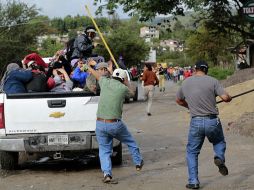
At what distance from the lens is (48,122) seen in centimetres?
955

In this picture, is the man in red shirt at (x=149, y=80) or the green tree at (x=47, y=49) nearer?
the man in red shirt at (x=149, y=80)

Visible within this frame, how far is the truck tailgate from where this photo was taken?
31.0 feet

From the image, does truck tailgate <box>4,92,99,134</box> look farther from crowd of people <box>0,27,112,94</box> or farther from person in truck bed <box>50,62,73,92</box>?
person in truck bed <box>50,62,73,92</box>

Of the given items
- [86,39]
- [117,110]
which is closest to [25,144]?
[117,110]

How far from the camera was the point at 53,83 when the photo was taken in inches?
408

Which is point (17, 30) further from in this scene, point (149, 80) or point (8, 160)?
point (8, 160)

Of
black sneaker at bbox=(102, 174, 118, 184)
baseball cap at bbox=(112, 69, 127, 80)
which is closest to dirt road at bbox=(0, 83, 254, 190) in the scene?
black sneaker at bbox=(102, 174, 118, 184)

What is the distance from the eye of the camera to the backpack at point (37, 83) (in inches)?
392

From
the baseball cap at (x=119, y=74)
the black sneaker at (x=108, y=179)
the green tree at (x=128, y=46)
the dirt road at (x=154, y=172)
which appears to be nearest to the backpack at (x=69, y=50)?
the dirt road at (x=154, y=172)

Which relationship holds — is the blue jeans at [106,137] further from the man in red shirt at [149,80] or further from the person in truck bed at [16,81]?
the man in red shirt at [149,80]

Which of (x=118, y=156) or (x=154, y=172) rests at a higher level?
(x=118, y=156)

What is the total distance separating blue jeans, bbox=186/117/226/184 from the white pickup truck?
1900mm

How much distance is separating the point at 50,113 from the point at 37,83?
721 mm

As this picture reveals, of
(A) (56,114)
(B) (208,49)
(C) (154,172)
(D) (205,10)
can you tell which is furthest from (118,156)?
(B) (208,49)
